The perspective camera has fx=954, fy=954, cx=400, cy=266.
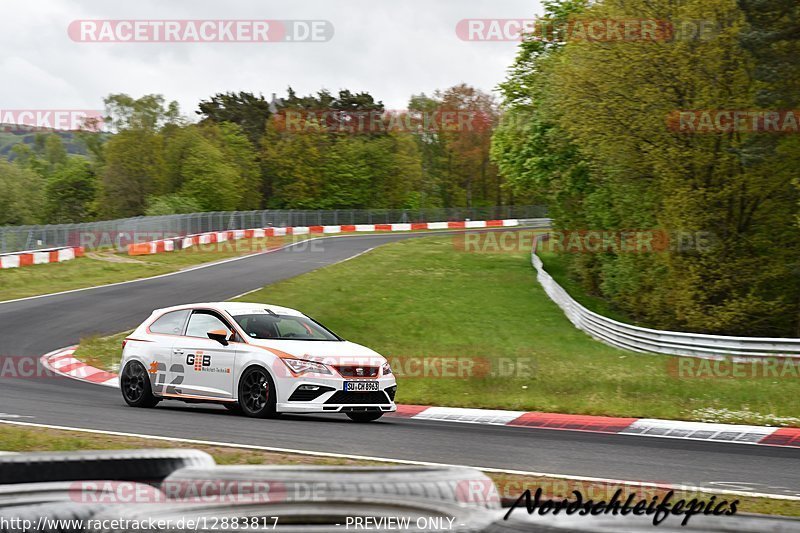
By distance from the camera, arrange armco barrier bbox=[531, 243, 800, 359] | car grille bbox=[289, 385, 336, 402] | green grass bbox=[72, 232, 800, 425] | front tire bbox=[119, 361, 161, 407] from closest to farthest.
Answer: car grille bbox=[289, 385, 336, 402]
front tire bbox=[119, 361, 161, 407]
green grass bbox=[72, 232, 800, 425]
armco barrier bbox=[531, 243, 800, 359]

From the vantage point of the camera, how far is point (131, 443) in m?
9.44

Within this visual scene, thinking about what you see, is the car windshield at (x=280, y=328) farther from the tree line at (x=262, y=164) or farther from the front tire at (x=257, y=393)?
the tree line at (x=262, y=164)

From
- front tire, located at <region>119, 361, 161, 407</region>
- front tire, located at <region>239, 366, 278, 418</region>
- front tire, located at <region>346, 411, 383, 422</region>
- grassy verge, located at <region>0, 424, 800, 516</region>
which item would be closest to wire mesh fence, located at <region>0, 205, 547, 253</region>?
front tire, located at <region>119, 361, 161, 407</region>

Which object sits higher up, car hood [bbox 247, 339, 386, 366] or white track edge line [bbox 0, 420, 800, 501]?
car hood [bbox 247, 339, 386, 366]

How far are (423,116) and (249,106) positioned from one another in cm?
3064

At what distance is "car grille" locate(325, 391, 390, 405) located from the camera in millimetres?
11953

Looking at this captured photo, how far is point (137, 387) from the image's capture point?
1331cm

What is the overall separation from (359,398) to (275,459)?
132 inches

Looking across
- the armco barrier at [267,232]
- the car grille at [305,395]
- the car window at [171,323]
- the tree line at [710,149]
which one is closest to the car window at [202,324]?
the car window at [171,323]

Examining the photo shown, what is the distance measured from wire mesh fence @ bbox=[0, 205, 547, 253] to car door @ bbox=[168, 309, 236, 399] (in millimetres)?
26224

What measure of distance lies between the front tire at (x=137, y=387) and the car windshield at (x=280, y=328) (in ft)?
5.39

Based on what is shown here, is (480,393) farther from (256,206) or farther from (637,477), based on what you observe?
(256,206)

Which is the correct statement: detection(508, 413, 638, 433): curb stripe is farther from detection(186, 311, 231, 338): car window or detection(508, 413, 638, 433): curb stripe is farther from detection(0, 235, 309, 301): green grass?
detection(0, 235, 309, 301): green grass

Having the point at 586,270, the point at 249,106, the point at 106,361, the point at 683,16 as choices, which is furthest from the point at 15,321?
the point at 249,106
